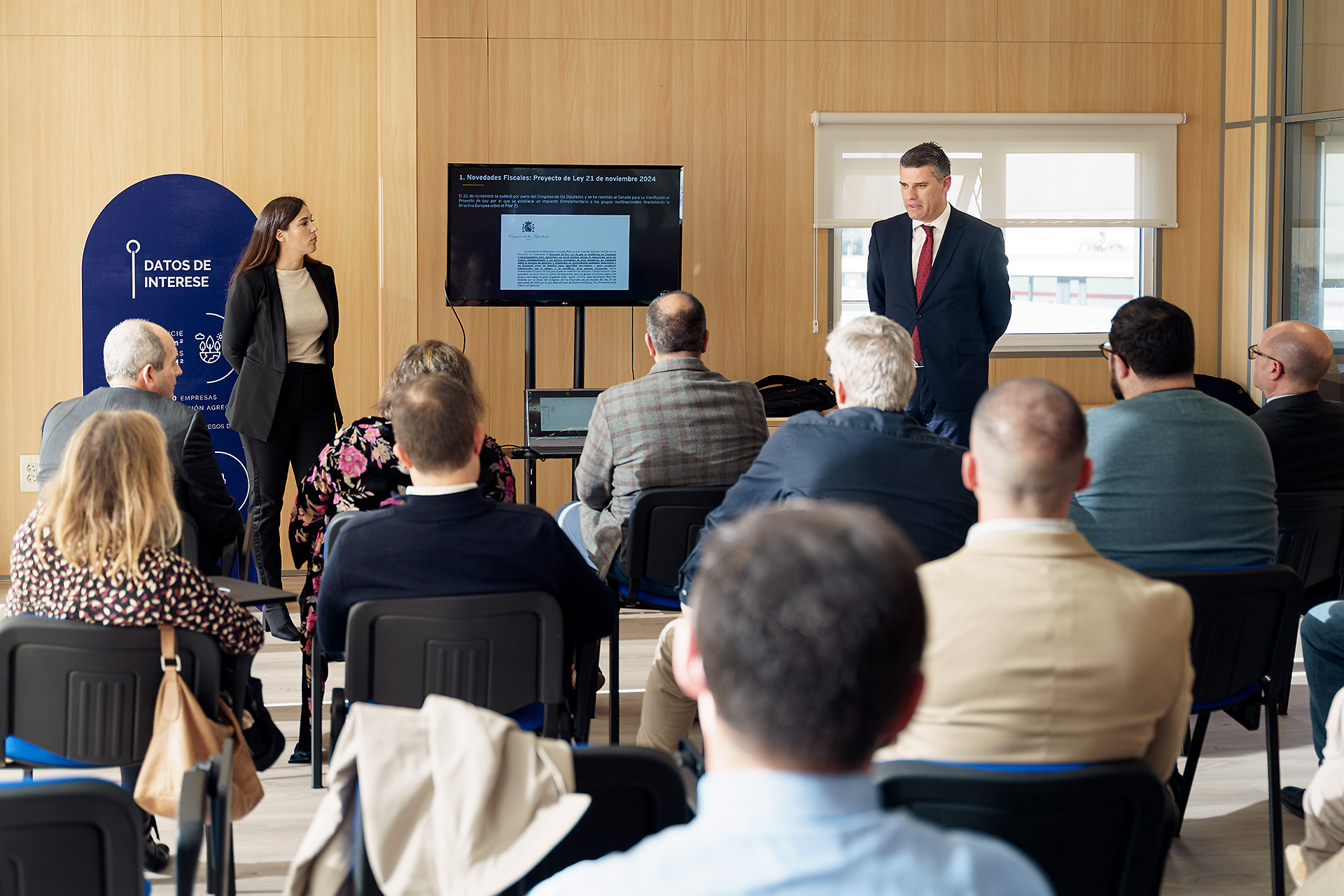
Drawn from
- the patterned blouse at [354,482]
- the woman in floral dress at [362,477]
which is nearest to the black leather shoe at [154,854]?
the woman in floral dress at [362,477]

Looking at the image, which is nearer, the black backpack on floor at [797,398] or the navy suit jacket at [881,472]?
the navy suit jacket at [881,472]

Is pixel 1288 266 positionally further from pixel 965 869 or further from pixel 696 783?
pixel 965 869

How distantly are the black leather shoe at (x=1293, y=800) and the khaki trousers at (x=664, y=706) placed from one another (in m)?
1.53

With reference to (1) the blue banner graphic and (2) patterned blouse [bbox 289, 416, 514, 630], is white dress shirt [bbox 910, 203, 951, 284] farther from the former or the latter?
(1) the blue banner graphic

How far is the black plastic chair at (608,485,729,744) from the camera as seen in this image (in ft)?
10.7

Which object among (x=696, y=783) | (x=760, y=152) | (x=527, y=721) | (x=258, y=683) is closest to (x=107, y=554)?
(x=258, y=683)

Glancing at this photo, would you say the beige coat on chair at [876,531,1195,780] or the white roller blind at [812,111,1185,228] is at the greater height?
the white roller blind at [812,111,1185,228]

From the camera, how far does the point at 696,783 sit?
1573 mm

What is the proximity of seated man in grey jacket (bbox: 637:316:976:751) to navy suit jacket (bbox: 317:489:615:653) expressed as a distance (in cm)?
47

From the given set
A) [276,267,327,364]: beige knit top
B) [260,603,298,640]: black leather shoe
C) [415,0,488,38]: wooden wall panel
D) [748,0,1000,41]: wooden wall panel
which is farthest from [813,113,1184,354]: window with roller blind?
[260,603,298,640]: black leather shoe

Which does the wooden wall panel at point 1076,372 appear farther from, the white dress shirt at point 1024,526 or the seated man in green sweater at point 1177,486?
the white dress shirt at point 1024,526

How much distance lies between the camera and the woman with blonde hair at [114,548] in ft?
7.32

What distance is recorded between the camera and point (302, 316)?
4.93 m

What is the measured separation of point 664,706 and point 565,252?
308cm
